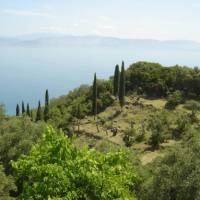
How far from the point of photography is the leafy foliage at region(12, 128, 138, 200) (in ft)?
44.5

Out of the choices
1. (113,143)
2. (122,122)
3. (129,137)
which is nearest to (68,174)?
(113,143)

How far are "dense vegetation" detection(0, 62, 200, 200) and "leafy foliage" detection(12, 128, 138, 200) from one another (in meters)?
0.03

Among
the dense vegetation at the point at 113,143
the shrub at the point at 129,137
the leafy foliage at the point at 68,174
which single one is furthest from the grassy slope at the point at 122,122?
the leafy foliage at the point at 68,174

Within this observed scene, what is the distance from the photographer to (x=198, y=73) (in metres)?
87.1

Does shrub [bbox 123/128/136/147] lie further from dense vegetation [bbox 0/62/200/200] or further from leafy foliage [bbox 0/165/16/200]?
leafy foliage [bbox 0/165/16/200]

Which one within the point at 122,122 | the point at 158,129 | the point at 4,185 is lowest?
the point at 122,122

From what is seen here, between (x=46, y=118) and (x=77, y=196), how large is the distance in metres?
73.8

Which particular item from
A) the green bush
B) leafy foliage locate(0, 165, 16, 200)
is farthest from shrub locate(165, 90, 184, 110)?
the green bush

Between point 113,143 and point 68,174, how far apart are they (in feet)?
170

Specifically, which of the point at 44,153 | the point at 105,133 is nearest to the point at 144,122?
the point at 105,133

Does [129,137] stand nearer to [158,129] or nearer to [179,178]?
[158,129]

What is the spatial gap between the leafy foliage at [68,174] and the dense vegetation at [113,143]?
0.03 meters

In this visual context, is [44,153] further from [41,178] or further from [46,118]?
[46,118]

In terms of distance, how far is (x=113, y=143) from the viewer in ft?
214
